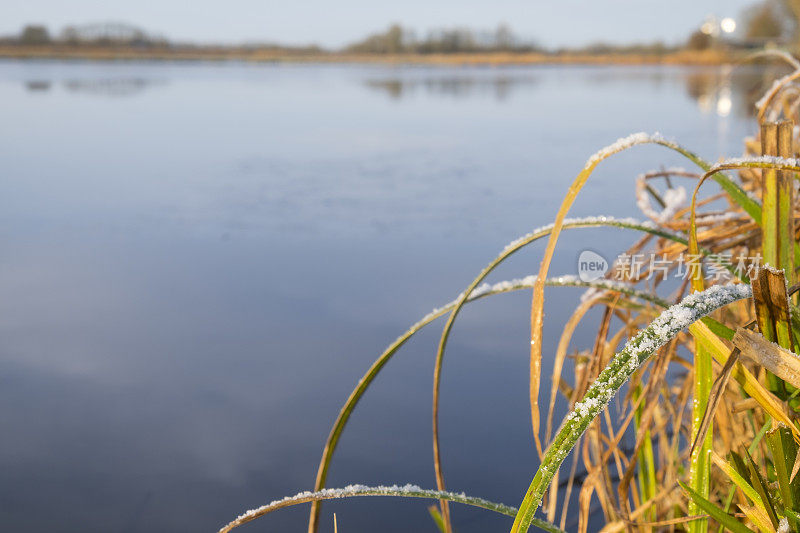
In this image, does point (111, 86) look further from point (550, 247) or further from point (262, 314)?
point (550, 247)

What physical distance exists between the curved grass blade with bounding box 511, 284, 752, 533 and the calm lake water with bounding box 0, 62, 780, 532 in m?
1.07

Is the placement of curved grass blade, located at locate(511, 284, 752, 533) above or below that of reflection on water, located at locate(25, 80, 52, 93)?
below

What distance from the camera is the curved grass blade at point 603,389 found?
1.58 feet

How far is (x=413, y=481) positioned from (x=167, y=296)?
1572 mm

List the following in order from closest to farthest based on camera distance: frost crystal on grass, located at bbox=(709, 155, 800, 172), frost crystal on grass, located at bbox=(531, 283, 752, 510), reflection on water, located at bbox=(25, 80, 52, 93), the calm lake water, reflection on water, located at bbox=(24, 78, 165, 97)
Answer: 1. frost crystal on grass, located at bbox=(531, 283, 752, 510)
2. frost crystal on grass, located at bbox=(709, 155, 800, 172)
3. the calm lake water
4. reflection on water, located at bbox=(25, 80, 52, 93)
5. reflection on water, located at bbox=(24, 78, 165, 97)

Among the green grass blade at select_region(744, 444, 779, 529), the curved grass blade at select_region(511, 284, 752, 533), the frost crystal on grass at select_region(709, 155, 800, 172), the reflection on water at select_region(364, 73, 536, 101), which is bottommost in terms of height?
the green grass blade at select_region(744, 444, 779, 529)

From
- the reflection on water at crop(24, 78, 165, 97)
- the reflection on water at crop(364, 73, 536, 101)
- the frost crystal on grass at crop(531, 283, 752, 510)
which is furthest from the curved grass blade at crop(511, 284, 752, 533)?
the reflection on water at crop(24, 78, 165, 97)

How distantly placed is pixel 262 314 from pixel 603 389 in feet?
7.41

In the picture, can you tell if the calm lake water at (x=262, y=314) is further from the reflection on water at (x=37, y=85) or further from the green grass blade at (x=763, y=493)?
the reflection on water at (x=37, y=85)

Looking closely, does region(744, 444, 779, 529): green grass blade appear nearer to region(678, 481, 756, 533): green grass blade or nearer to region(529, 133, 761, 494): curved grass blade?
region(678, 481, 756, 533): green grass blade

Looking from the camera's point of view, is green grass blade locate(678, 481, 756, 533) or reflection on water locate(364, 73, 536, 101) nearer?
green grass blade locate(678, 481, 756, 533)

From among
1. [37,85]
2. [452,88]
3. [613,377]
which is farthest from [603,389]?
[37,85]

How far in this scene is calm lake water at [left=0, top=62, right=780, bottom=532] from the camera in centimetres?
175

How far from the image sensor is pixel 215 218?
4.00 meters
